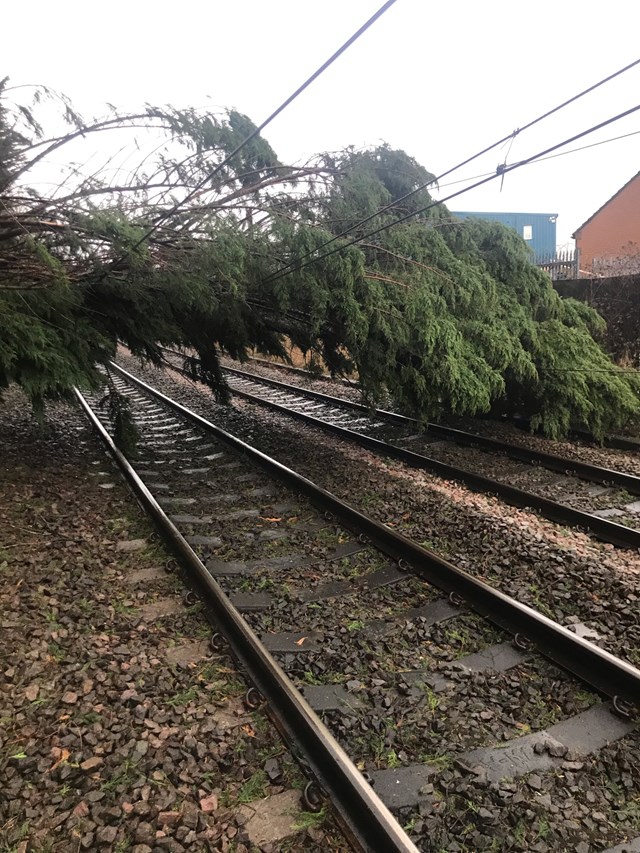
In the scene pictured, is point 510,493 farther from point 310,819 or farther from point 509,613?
point 310,819

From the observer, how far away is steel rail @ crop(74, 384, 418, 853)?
7.39 ft

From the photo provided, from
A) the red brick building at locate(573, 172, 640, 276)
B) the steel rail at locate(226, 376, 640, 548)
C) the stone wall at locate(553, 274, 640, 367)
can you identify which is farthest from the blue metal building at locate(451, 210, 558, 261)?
the steel rail at locate(226, 376, 640, 548)

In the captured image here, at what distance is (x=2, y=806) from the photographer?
96.7 inches

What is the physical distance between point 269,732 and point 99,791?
0.86 meters

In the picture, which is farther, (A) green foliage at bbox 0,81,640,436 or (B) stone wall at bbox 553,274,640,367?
(B) stone wall at bbox 553,274,640,367

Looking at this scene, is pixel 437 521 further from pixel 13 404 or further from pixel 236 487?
pixel 13 404

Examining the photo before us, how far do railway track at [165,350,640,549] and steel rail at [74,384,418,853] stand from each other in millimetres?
3837

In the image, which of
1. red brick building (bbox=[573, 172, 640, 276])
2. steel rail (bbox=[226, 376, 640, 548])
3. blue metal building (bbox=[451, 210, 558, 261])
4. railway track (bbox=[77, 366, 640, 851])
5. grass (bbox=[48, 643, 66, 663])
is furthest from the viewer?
blue metal building (bbox=[451, 210, 558, 261])

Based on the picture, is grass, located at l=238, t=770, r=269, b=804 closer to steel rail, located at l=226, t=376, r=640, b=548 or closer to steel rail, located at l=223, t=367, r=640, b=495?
steel rail, located at l=226, t=376, r=640, b=548

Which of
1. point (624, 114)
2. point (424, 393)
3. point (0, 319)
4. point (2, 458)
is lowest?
point (2, 458)

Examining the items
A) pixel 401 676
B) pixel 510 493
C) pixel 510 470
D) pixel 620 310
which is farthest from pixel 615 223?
pixel 401 676

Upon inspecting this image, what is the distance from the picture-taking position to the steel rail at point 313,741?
2.25 metres

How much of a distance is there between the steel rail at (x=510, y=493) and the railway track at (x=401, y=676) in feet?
6.90

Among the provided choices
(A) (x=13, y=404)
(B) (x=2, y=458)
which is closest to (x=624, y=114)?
(B) (x=2, y=458)
